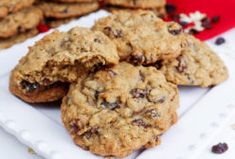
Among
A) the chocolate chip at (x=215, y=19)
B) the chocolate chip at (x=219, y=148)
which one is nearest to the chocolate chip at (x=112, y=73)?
the chocolate chip at (x=219, y=148)

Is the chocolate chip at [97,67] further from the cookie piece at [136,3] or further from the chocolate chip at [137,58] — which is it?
the cookie piece at [136,3]

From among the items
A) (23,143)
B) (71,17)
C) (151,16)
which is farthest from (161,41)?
(71,17)

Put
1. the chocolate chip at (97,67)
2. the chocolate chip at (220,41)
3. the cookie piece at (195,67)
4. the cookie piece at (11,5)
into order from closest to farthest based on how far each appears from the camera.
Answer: the chocolate chip at (97,67) → the cookie piece at (195,67) → the cookie piece at (11,5) → the chocolate chip at (220,41)

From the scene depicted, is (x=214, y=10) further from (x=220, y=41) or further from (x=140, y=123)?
(x=140, y=123)

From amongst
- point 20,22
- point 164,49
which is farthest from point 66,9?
point 164,49

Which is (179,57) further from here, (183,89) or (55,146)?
(55,146)

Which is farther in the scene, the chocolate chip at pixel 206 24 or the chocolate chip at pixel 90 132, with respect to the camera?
the chocolate chip at pixel 206 24
